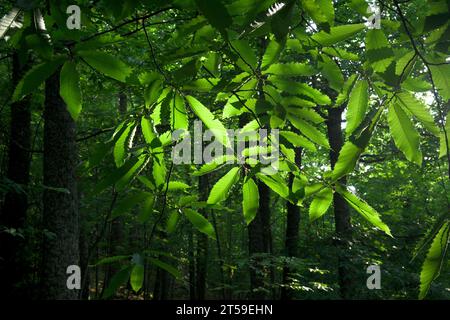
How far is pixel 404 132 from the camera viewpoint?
978 mm

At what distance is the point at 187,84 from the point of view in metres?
1.25

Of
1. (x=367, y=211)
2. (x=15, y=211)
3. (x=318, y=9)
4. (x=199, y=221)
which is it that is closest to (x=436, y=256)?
(x=367, y=211)

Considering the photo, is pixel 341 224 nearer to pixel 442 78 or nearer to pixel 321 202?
pixel 321 202

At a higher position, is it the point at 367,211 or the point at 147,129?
the point at 147,129

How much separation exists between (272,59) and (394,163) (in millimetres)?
12478

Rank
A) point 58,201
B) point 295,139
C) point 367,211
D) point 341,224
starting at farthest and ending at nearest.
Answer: point 341,224, point 58,201, point 295,139, point 367,211

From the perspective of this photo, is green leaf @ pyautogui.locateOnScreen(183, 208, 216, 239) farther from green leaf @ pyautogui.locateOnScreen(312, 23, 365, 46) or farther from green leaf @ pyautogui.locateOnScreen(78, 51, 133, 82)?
green leaf @ pyautogui.locateOnScreen(312, 23, 365, 46)

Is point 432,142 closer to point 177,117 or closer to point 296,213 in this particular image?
point 296,213

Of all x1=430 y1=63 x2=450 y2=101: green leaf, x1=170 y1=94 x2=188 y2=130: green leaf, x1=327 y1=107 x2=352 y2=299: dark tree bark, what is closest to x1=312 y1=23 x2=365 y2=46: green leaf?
x1=430 y1=63 x2=450 y2=101: green leaf

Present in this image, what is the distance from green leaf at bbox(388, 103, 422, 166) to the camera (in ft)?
3.15

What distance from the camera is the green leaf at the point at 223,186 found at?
1306 mm

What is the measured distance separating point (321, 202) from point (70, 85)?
87 centimetres

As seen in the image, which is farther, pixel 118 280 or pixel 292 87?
pixel 292 87
